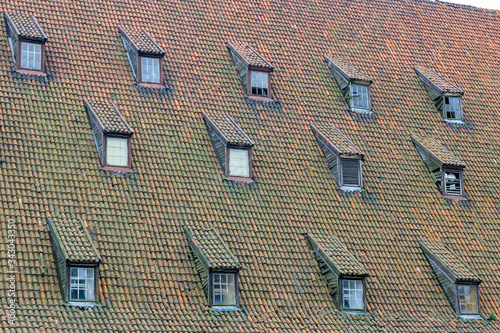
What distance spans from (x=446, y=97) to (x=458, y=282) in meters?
11.6

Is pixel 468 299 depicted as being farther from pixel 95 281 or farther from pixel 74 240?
pixel 74 240

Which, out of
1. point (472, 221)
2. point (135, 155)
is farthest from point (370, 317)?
point (135, 155)

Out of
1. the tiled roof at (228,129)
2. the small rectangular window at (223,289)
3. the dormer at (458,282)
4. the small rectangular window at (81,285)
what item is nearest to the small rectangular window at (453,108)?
the dormer at (458,282)

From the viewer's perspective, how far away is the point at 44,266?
32625 millimetres

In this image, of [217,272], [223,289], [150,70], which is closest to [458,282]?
[223,289]

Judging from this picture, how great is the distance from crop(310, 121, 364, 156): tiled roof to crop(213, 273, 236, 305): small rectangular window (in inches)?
346

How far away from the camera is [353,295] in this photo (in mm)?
36594

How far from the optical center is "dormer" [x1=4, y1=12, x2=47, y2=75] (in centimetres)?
3875

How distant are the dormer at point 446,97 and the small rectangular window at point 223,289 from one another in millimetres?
16534

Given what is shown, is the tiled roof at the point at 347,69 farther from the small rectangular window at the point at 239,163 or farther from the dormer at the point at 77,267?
the dormer at the point at 77,267

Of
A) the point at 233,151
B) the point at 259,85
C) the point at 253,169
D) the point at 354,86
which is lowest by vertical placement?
the point at 253,169

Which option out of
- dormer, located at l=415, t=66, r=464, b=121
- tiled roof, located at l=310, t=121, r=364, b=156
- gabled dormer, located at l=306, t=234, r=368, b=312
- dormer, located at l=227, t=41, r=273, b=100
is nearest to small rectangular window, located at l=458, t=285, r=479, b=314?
gabled dormer, located at l=306, t=234, r=368, b=312

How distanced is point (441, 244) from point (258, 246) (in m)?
8.38

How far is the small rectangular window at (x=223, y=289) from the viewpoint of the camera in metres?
34.5
